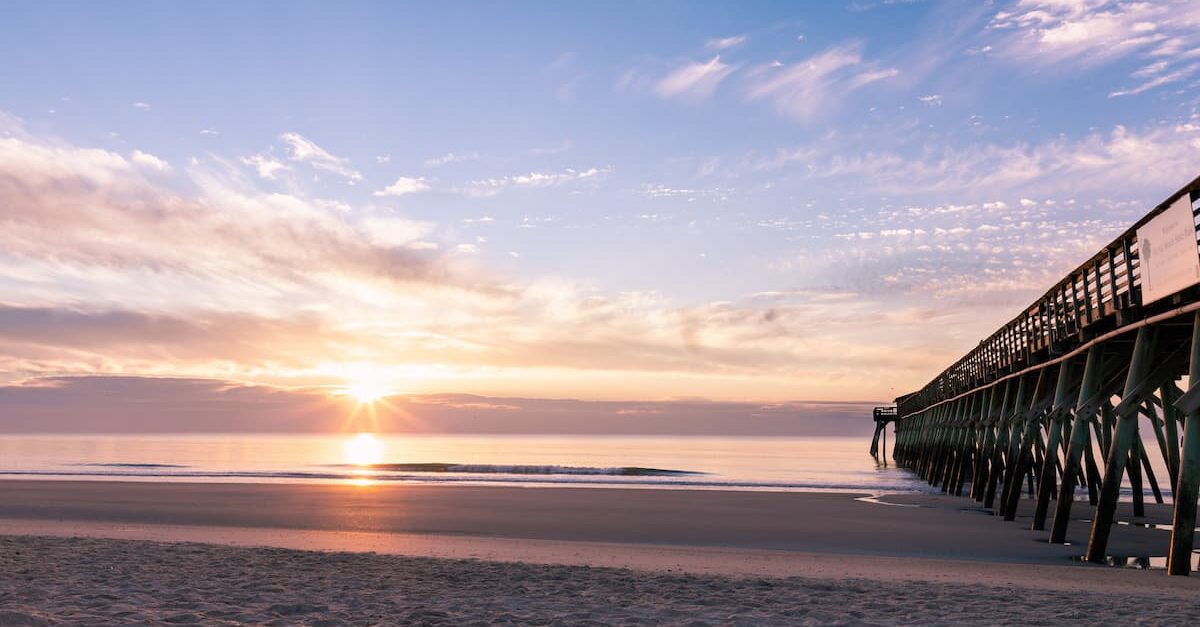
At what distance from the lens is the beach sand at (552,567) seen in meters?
8.91

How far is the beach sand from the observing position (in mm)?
8906

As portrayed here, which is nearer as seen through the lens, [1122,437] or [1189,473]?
[1189,473]

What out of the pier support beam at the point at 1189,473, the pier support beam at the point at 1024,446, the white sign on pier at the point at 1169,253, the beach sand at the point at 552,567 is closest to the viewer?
the beach sand at the point at 552,567

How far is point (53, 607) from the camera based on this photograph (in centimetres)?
867

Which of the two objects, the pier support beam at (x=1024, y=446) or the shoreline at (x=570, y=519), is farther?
the pier support beam at (x=1024, y=446)

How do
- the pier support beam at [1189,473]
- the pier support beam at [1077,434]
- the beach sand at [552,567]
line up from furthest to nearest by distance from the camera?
1. the pier support beam at [1077,434]
2. the pier support beam at [1189,473]
3. the beach sand at [552,567]

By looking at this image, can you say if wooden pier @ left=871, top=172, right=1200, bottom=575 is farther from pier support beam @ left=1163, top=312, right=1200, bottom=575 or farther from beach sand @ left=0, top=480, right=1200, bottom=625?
beach sand @ left=0, top=480, right=1200, bottom=625

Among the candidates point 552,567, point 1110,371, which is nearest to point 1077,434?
point 1110,371

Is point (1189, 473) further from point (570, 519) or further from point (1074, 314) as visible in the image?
point (570, 519)

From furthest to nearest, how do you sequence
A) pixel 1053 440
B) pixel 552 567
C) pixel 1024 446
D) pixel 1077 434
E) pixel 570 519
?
pixel 570 519 → pixel 1024 446 → pixel 1053 440 → pixel 1077 434 → pixel 552 567

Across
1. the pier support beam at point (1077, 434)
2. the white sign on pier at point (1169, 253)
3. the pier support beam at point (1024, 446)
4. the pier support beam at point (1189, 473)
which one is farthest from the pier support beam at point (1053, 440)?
the pier support beam at point (1189, 473)

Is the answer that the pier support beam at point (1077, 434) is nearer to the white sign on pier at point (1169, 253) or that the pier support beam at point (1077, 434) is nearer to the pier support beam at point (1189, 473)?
the white sign on pier at point (1169, 253)

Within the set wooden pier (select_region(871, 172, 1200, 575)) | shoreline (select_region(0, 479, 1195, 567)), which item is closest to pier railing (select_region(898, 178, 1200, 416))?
wooden pier (select_region(871, 172, 1200, 575))

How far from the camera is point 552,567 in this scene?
12.3 meters
